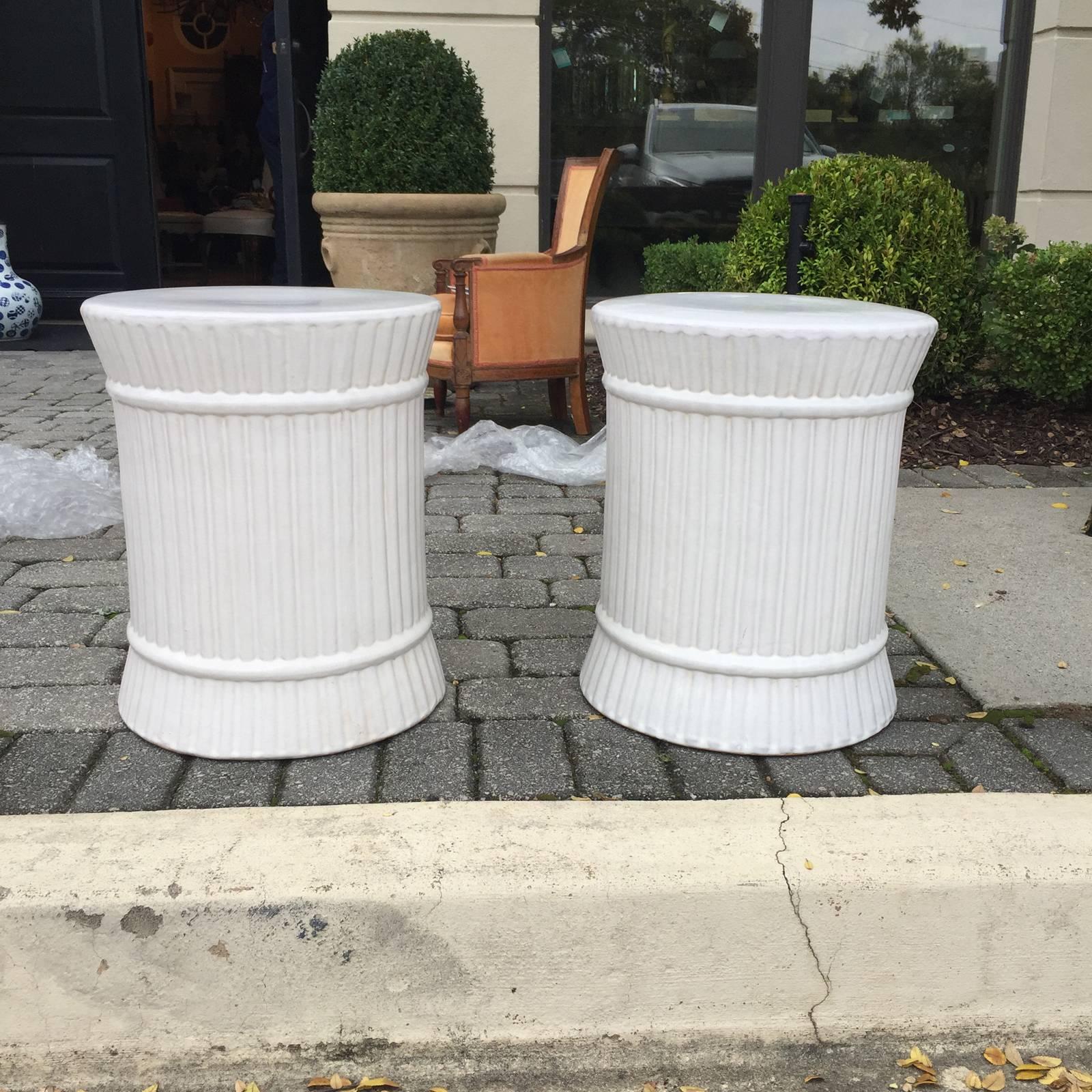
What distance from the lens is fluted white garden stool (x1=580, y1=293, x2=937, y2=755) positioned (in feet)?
6.81

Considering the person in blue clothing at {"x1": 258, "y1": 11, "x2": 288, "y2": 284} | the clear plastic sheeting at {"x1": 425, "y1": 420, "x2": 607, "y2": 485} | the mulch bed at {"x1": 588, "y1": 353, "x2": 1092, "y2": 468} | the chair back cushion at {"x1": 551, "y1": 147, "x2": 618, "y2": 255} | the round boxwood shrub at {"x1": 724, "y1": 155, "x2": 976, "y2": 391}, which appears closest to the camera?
the clear plastic sheeting at {"x1": 425, "y1": 420, "x2": 607, "y2": 485}

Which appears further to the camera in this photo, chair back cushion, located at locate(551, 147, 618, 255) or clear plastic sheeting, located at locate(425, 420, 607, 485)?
chair back cushion, located at locate(551, 147, 618, 255)

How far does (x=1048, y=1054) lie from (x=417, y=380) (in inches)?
63.8

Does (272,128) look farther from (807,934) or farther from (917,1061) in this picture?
(917,1061)

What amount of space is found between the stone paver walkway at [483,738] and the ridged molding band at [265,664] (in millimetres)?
181

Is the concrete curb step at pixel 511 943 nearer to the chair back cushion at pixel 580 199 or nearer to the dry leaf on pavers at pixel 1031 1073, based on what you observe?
the dry leaf on pavers at pixel 1031 1073

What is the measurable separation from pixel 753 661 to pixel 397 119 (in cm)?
423

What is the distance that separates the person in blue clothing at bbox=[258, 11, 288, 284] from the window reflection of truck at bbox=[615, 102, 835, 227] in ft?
7.60

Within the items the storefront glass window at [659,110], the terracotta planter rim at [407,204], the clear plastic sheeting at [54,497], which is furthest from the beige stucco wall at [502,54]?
the clear plastic sheeting at [54,497]

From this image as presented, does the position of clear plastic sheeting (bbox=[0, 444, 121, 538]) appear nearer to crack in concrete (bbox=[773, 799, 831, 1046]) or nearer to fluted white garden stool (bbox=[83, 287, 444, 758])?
fluted white garden stool (bbox=[83, 287, 444, 758])

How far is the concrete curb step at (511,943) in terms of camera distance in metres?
1.74

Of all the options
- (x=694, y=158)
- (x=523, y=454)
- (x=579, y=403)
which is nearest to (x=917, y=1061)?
(x=523, y=454)

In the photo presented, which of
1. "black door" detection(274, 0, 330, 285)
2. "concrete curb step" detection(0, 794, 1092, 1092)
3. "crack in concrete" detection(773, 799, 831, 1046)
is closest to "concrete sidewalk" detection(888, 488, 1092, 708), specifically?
"concrete curb step" detection(0, 794, 1092, 1092)

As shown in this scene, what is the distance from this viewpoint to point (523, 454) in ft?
15.3
